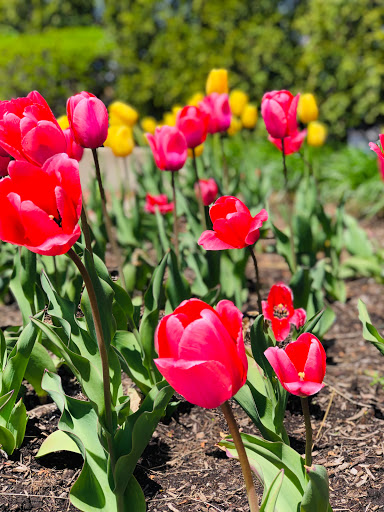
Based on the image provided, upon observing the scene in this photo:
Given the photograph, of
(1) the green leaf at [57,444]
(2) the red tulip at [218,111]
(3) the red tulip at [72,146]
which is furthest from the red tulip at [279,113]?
(1) the green leaf at [57,444]

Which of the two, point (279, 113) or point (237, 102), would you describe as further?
point (237, 102)

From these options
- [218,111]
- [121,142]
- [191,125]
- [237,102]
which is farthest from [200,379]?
[237,102]

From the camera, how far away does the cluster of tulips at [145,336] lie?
1110 millimetres

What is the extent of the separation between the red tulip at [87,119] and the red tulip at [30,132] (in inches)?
4.5

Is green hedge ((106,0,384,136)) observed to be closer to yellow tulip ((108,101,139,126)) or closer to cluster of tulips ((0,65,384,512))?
yellow tulip ((108,101,139,126))

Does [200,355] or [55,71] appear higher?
[200,355]

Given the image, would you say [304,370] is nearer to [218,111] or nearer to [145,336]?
[145,336]

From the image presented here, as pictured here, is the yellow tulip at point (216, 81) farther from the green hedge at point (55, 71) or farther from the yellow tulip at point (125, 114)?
the green hedge at point (55, 71)

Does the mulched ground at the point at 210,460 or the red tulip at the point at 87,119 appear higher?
the red tulip at the point at 87,119

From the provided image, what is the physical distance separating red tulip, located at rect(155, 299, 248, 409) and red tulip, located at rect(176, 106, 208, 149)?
4.24ft

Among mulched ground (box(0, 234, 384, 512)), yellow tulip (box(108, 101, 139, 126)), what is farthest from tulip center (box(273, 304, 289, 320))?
yellow tulip (box(108, 101, 139, 126))

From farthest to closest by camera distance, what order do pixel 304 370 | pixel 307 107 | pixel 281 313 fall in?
pixel 307 107 → pixel 281 313 → pixel 304 370

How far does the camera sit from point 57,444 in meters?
1.78

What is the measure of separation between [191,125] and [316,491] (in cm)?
143
